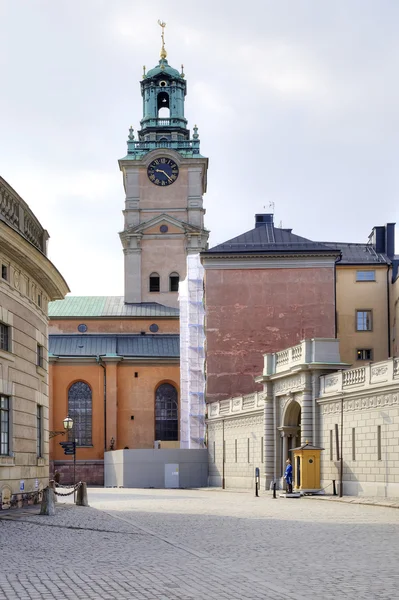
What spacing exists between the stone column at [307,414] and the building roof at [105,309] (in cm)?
4181

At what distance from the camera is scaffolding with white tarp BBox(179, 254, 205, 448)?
7256 cm

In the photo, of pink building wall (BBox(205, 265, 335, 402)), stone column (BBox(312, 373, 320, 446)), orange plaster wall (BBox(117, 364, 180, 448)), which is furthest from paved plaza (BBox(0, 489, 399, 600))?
orange plaster wall (BBox(117, 364, 180, 448))

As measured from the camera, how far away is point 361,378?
39.2 meters

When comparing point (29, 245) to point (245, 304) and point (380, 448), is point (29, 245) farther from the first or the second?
point (245, 304)

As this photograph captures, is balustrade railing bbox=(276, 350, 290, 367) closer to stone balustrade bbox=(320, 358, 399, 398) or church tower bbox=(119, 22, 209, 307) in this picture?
stone balustrade bbox=(320, 358, 399, 398)

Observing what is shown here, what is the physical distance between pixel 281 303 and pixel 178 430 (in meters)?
19.5

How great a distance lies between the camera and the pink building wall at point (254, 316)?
65.7m

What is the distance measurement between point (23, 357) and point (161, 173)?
63.0m

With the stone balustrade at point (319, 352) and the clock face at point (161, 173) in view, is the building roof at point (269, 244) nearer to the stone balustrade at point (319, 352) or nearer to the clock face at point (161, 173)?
the stone balustrade at point (319, 352)

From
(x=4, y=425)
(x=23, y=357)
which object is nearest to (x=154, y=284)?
(x=23, y=357)

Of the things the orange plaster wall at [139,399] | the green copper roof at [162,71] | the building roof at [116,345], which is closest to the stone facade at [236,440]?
the orange plaster wall at [139,399]

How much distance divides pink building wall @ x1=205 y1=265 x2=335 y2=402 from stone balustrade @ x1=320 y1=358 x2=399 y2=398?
21.3 metres

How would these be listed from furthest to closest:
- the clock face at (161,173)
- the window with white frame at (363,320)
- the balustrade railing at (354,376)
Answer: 1. the clock face at (161,173)
2. the window with white frame at (363,320)
3. the balustrade railing at (354,376)

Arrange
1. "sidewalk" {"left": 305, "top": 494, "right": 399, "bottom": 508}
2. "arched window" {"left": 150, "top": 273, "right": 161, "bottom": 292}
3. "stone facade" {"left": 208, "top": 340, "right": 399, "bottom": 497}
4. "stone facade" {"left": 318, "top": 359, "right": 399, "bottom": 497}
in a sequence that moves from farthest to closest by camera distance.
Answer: "arched window" {"left": 150, "top": 273, "right": 161, "bottom": 292}
"stone facade" {"left": 208, "top": 340, "right": 399, "bottom": 497}
"stone facade" {"left": 318, "top": 359, "right": 399, "bottom": 497}
"sidewalk" {"left": 305, "top": 494, "right": 399, "bottom": 508}
